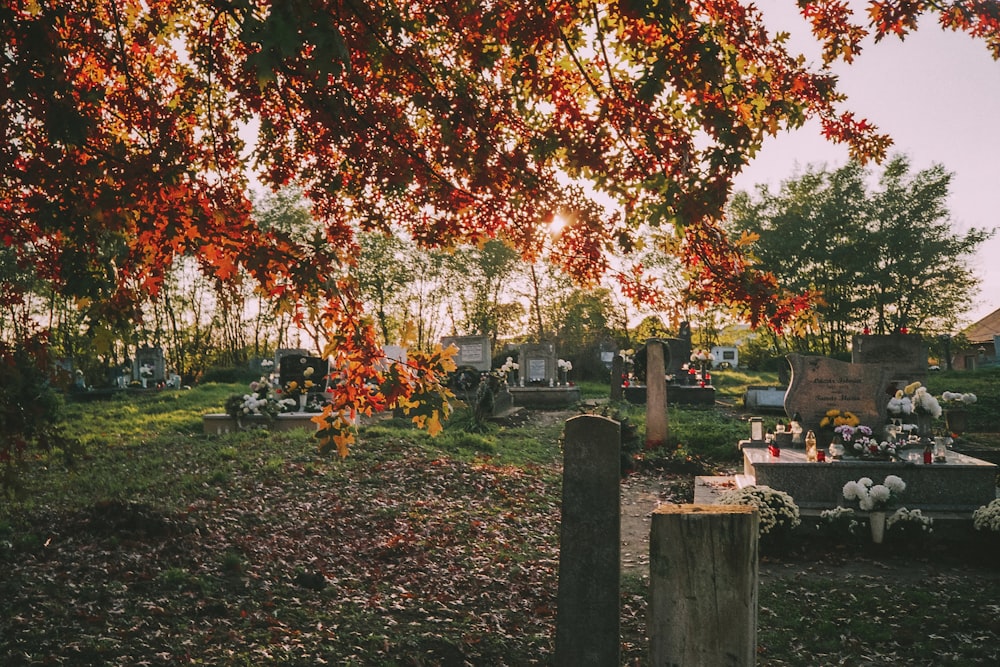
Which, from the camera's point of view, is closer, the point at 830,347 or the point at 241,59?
the point at 241,59

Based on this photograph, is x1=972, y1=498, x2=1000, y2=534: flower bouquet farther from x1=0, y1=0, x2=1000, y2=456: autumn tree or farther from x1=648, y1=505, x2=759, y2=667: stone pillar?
x1=648, y1=505, x2=759, y2=667: stone pillar

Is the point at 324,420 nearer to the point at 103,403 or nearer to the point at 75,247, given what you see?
the point at 75,247

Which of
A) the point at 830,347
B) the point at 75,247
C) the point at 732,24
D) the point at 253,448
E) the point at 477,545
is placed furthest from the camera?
the point at 830,347

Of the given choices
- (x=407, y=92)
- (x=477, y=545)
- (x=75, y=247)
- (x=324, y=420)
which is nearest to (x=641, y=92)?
(x=407, y=92)

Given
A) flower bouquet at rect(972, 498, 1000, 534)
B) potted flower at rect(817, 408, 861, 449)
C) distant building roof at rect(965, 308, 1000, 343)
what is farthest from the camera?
distant building roof at rect(965, 308, 1000, 343)

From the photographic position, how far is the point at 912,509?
859 centimetres

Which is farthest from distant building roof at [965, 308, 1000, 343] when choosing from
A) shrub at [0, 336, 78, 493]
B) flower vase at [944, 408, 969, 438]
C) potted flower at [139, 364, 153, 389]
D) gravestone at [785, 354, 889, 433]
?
shrub at [0, 336, 78, 493]

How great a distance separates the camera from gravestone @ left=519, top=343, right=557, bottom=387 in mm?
27141

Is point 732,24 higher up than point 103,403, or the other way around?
point 732,24

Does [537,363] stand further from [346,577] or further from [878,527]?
[346,577]

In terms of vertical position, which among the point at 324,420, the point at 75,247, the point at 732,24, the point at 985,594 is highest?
the point at 732,24

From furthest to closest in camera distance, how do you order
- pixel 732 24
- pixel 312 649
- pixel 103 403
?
pixel 103 403, pixel 732 24, pixel 312 649

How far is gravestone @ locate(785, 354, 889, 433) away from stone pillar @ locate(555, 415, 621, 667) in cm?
788

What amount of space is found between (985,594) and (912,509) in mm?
1893
